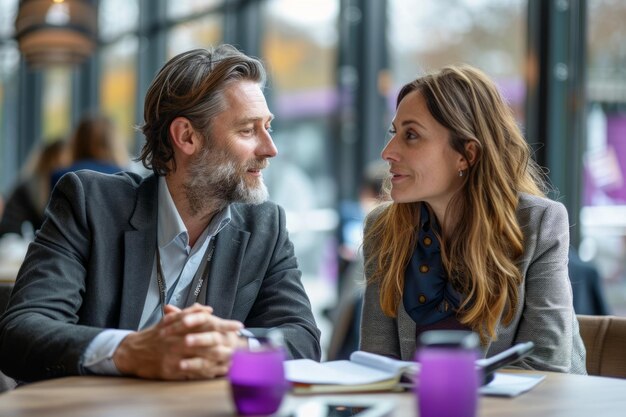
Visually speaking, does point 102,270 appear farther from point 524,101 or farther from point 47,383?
point 524,101

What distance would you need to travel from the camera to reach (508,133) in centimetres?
248

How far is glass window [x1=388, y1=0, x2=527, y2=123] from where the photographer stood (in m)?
4.50

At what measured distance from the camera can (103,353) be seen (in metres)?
1.91

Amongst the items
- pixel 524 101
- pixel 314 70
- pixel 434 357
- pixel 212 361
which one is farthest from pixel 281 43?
pixel 434 357

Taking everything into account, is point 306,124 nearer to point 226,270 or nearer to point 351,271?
point 351,271

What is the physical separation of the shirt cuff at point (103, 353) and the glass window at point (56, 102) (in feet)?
30.5

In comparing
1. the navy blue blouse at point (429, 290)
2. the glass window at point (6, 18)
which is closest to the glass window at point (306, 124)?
the navy blue blouse at point (429, 290)

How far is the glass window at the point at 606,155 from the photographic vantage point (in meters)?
3.92

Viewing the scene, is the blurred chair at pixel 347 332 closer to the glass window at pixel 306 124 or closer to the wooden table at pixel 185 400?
the glass window at pixel 306 124

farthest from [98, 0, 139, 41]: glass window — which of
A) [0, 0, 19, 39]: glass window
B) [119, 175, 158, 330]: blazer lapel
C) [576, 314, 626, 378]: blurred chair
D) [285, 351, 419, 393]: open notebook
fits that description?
[285, 351, 419, 393]: open notebook

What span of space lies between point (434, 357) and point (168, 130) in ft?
4.48

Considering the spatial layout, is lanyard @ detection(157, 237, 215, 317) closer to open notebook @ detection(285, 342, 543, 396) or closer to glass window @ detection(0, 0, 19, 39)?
open notebook @ detection(285, 342, 543, 396)

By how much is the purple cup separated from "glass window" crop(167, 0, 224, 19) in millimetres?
6198

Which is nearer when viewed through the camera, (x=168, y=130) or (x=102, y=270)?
(x=102, y=270)
